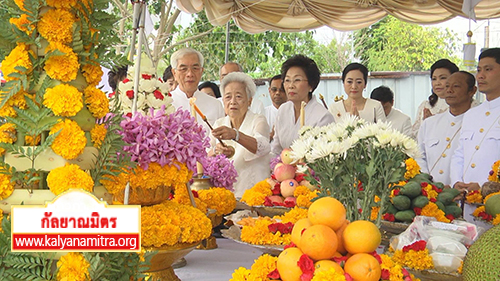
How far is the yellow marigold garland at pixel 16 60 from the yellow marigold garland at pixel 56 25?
0.06 m

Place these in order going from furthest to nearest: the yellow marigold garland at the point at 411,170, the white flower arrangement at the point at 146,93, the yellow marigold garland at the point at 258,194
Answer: the yellow marigold garland at the point at 258,194 < the yellow marigold garland at the point at 411,170 < the white flower arrangement at the point at 146,93

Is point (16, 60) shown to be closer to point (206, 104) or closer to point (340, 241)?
point (340, 241)

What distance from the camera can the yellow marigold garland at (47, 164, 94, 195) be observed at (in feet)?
3.73

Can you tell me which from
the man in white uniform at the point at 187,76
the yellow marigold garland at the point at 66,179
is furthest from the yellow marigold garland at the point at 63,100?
the man in white uniform at the point at 187,76


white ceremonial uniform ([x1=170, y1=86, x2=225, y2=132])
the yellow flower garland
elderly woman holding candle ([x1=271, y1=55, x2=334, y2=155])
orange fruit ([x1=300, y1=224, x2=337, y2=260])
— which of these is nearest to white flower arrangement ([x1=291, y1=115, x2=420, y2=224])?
orange fruit ([x1=300, y1=224, x2=337, y2=260])

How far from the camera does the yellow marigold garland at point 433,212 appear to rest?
220 centimetres

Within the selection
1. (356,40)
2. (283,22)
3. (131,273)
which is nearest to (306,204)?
(131,273)

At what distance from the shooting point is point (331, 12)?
5.45m

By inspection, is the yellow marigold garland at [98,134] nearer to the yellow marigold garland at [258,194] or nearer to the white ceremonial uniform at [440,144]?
the yellow marigold garland at [258,194]

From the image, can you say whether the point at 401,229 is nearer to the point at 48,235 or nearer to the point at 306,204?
the point at 306,204

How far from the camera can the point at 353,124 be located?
194 centimetres

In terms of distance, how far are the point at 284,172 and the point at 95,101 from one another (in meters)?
1.70

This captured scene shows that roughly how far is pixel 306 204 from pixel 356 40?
17.7m

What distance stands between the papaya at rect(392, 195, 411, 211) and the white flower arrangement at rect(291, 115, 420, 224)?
41cm
